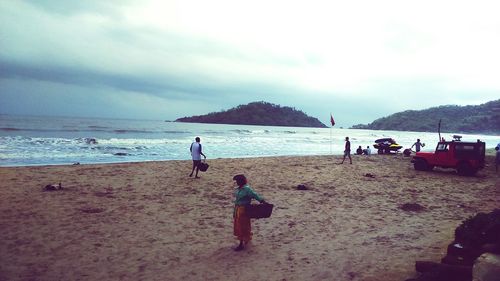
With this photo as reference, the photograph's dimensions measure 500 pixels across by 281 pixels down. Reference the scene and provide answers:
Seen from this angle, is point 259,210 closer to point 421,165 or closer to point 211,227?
point 211,227

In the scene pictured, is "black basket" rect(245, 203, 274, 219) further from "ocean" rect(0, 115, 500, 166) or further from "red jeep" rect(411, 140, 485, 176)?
"ocean" rect(0, 115, 500, 166)

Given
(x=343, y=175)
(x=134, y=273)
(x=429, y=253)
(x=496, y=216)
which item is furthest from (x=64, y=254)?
(x=343, y=175)

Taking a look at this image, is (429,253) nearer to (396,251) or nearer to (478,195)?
(396,251)

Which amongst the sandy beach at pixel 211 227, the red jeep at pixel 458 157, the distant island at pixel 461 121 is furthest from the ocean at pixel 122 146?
the distant island at pixel 461 121

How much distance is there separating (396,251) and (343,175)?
10.4 metres

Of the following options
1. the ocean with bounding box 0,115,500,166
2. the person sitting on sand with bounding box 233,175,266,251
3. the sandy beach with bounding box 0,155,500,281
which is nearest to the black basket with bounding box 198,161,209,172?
the sandy beach with bounding box 0,155,500,281

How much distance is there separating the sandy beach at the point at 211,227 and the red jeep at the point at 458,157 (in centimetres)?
278

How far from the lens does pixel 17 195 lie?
1091 centimetres

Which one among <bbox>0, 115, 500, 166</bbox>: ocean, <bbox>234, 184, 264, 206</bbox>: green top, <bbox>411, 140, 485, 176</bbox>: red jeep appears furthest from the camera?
<bbox>0, 115, 500, 166</bbox>: ocean

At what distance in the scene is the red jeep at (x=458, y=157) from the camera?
59.0ft

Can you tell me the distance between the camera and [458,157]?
60.4 feet

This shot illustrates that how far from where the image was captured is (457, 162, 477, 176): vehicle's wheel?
59.0 feet

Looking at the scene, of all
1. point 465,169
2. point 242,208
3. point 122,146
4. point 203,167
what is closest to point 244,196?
point 242,208

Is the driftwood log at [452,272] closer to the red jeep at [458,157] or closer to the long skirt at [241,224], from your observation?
the long skirt at [241,224]
